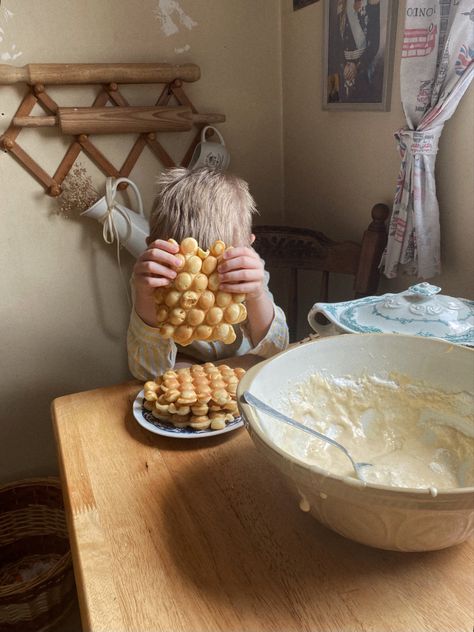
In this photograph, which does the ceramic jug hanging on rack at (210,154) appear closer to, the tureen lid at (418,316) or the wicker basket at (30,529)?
the tureen lid at (418,316)

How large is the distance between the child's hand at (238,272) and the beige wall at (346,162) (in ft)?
1.74

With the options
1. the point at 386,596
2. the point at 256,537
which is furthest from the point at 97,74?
the point at 386,596

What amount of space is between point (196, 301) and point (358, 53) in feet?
2.81

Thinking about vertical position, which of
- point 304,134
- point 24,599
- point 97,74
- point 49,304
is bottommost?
point 24,599

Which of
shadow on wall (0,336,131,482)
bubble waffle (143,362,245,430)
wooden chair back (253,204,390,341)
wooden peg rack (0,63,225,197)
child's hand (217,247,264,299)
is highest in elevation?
wooden peg rack (0,63,225,197)

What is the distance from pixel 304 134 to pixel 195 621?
1.41 m

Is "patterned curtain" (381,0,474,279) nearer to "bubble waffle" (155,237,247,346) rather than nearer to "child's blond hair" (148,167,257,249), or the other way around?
"child's blond hair" (148,167,257,249)

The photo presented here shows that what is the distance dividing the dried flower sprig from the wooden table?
938 millimetres

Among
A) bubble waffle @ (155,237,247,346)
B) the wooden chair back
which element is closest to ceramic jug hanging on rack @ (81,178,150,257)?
the wooden chair back

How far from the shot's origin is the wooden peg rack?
138cm

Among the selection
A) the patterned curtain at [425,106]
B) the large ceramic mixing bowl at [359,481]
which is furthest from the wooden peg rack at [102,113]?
the large ceramic mixing bowl at [359,481]

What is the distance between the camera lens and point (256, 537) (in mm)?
596

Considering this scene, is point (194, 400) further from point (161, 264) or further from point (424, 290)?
point (424, 290)

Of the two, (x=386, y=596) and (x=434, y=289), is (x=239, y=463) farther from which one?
(x=434, y=289)
